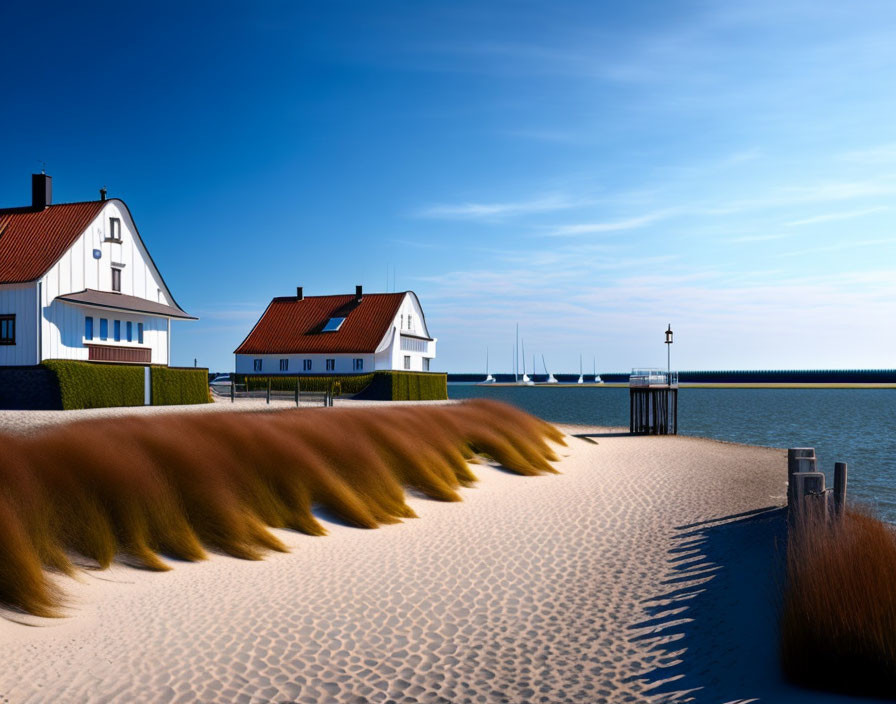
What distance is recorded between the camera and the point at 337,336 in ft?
153

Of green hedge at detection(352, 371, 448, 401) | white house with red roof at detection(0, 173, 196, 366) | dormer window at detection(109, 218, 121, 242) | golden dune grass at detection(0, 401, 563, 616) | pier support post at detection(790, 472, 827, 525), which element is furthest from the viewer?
green hedge at detection(352, 371, 448, 401)

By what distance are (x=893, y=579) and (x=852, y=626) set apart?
2.00ft

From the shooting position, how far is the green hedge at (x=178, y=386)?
93.8 feet

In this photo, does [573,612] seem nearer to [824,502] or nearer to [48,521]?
[824,502]

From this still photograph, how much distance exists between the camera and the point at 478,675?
19.4ft

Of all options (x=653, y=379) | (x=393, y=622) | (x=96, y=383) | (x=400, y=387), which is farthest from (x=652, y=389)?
(x=393, y=622)

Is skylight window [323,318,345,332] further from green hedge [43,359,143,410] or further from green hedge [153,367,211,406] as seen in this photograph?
green hedge [43,359,143,410]

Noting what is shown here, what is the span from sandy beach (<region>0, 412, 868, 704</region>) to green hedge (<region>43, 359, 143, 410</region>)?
726 inches

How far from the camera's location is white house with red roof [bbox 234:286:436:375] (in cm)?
4550

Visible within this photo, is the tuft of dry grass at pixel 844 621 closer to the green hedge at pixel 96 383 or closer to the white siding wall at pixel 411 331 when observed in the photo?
the green hedge at pixel 96 383

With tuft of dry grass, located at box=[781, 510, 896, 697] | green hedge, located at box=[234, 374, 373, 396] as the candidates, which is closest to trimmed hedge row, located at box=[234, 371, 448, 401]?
green hedge, located at box=[234, 374, 373, 396]

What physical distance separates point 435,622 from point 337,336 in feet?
133

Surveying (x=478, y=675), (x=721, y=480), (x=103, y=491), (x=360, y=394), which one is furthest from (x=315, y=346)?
(x=478, y=675)

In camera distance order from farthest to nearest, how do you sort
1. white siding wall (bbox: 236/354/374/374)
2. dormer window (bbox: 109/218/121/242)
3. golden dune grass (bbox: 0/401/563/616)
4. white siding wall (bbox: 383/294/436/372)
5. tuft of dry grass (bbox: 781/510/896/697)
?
white siding wall (bbox: 383/294/436/372), white siding wall (bbox: 236/354/374/374), dormer window (bbox: 109/218/121/242), golden dune grass (bbox: 0/401/563/616), tuft of dry grass (bbox: 781/510/896/697)
